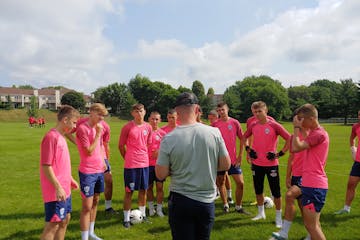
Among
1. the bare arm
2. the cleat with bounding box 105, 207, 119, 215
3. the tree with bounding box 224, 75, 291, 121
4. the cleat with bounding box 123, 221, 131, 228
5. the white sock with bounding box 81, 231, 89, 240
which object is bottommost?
the cleat with bounding box 105, 207, 119, 215

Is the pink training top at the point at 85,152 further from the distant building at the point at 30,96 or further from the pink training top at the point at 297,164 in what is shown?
the distant building at the point at 30,96

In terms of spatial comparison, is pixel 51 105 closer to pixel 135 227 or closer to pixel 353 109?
pixel 353 109

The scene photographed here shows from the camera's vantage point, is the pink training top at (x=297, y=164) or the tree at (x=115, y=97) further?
the tree at (x=115, y=97)

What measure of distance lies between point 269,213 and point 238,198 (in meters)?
0.84

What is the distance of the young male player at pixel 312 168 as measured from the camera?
4.34m

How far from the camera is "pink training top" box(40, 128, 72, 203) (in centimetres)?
401

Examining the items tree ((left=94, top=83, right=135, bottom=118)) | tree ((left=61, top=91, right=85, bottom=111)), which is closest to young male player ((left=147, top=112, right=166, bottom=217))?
tree ((left=94, top=83, right=135, bottom=118))

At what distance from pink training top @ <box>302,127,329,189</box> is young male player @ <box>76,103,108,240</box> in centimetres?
361

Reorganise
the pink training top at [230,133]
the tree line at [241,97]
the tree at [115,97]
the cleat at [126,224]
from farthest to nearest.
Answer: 1. the tree at [115,97]
2. the tree line at [241,97]
3. the pink training top at [230,133]
4. the cleat at [126,224]

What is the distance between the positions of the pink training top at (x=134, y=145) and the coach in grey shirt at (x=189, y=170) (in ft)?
10.8

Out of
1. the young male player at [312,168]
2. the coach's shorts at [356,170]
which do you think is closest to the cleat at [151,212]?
the young male player at [312,168]

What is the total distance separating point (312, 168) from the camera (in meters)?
4.49

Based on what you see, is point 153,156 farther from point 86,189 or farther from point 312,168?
point 312,168

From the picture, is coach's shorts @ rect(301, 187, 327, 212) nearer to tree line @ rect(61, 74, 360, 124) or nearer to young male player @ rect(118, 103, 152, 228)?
young male player @ rect(118, 103, 152, 228)
